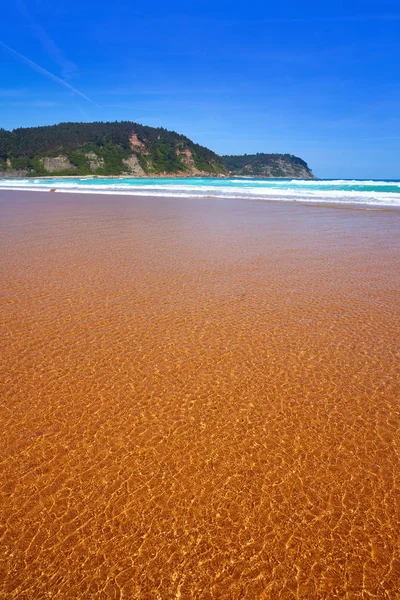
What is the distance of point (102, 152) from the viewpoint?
103 meters

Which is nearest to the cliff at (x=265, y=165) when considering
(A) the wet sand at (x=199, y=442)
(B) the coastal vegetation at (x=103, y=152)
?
(B) the coastal vegetation at (x=103, y=152)

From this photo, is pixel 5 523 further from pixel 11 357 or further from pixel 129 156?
pixel 129 156

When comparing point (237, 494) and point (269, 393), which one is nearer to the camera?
point (237, 494)

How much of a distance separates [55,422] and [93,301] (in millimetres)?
1792

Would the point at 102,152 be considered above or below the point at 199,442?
above

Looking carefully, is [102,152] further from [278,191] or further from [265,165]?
[278,191]

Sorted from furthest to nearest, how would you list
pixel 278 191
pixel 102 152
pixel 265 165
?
pixel 265 165
pixel 102 152
pixel 278 191

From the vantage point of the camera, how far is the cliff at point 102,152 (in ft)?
302

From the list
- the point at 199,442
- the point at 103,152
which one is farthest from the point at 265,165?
the point at 199,442

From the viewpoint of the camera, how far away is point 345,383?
2.22 meters

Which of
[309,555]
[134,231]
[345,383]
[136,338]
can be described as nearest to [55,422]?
[136,338]

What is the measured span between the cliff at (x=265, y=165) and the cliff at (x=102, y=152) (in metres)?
28.0

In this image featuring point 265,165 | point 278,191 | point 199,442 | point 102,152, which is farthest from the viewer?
point 265,165

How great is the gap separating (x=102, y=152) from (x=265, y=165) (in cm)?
8245
